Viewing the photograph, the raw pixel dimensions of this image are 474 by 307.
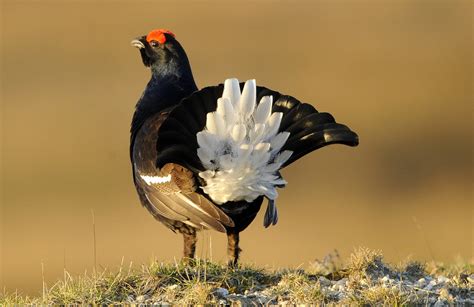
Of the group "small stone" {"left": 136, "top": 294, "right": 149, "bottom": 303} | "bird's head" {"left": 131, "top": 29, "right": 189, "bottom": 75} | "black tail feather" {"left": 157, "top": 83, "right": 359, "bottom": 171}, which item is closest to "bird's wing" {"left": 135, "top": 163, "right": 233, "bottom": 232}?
"black tail feather" {"left": 157, "top": 83, "right": 359, "bottom": 171}

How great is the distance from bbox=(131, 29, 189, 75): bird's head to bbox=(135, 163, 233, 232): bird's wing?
4.76 ft

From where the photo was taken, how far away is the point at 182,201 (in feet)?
24.4

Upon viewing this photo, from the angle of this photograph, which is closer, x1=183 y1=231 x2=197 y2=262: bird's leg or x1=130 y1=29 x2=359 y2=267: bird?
x1=130 y1=29 x2=359 y2=267: bird

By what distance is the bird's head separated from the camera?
29.0ft

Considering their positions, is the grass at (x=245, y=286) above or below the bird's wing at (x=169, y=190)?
below

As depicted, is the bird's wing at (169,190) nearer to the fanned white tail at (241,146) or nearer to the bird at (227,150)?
the bird at (227,150)

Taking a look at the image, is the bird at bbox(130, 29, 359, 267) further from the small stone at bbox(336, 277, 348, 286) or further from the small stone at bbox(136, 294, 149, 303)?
the small stone at bbox(336, 277, 348, 286)

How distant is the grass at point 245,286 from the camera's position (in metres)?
6.50

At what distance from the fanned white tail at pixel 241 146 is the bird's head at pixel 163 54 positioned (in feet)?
5.46

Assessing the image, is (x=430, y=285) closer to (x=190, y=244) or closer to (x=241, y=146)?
(x=241, y=146)

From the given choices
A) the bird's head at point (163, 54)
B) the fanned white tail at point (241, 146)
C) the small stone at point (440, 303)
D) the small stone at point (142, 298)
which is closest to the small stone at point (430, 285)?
the small stone at point (440, 303)

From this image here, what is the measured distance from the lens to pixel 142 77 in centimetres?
2938

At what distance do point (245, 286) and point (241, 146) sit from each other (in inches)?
40.5

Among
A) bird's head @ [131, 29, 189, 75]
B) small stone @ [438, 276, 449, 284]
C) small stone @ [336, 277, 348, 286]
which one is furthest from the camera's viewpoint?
bird's head @ [131, 29, 189, 75]
